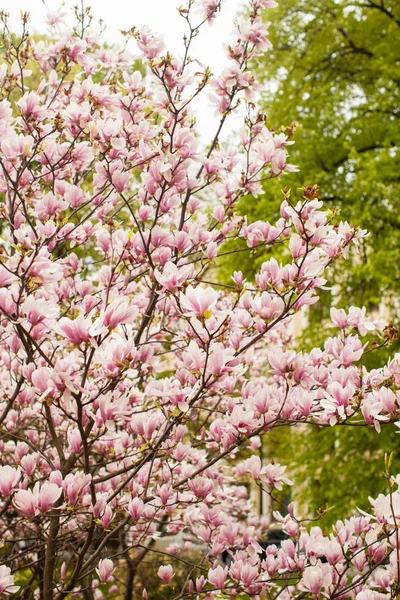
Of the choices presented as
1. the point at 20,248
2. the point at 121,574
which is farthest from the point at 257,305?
the point at 121,574

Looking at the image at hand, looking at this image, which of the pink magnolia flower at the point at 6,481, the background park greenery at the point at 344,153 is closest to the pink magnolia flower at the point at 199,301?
the pink magnolia flower at the point at 6,481

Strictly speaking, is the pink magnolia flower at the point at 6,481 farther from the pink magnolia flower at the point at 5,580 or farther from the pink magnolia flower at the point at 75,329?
the pink magnolia flower at the point at 75,329

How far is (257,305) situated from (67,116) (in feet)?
4.78

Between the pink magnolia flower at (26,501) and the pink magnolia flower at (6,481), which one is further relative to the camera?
the pink magnolia flower at (6,481)

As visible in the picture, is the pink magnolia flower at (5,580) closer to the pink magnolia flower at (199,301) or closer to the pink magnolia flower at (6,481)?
the pink magnolia flower at (6,481)

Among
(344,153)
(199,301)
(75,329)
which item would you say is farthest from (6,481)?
(344,153)

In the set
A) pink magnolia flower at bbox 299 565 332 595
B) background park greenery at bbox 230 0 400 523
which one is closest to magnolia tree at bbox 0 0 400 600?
pink magnolia flower at bbox 299 565 332 595

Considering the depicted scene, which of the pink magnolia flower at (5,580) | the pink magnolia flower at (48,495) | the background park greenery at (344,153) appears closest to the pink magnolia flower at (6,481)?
the pink magnolia flower at (48,495)

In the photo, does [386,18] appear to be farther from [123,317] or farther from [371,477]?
[123,317]

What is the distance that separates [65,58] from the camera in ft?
11.2

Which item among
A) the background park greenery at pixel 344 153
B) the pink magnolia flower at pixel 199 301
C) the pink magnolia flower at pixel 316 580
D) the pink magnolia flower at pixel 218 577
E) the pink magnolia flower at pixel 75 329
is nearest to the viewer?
the pink magnolia flower at pixel 75 329

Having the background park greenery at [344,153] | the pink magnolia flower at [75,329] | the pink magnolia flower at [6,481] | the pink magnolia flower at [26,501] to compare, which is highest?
the background park greenery at [344,153]

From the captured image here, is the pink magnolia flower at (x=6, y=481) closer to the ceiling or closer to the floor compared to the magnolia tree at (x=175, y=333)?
closer to the floor

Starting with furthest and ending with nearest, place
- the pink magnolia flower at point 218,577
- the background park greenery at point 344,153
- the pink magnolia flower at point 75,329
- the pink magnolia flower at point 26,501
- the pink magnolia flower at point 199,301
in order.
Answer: the background park greenery at point 344,153 → the pink magnolia flower at point 218,577 → the pink magnolia flower at point 26,501 → the pink magnolia flower at point 199,301 → the pink magnolia flower at point 75,329
